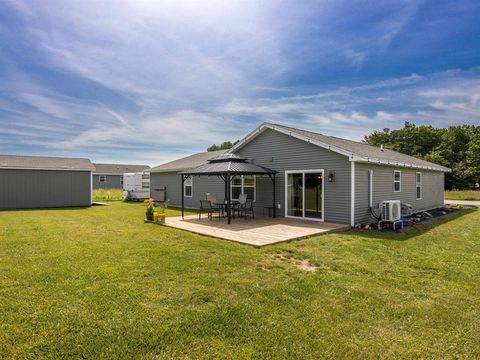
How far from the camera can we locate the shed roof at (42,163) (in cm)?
1750

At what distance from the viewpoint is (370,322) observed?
133 inches

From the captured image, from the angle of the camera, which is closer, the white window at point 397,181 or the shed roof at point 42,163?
the white window at point 397,181

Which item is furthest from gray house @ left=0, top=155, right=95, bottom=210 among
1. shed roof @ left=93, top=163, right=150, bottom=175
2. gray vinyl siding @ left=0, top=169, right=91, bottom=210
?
shed roof @ left=93, top=163, right=150, bottom=175

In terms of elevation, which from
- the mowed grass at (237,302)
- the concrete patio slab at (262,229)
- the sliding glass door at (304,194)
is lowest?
the mowed grass at (237,302)

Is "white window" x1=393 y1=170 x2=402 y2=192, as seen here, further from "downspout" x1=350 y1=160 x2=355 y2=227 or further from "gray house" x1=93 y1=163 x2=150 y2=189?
"gray house" x1=93 y1=163 x2=150 y2=189

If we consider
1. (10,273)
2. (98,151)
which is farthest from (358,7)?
(98,151)

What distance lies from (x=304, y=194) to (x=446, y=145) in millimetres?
38903

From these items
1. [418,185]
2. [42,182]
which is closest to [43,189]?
[42,182]

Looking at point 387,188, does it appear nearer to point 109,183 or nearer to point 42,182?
point 42,182

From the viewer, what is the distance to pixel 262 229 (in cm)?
928

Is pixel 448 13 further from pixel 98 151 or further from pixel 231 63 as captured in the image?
pixel 98 151

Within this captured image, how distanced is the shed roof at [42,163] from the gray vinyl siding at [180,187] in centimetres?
433

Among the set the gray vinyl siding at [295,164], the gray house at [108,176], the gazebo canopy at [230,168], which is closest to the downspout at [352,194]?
the gray vinyl siding at [295,164]

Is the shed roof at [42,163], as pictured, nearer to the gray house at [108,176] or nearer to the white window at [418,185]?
the white window at [418,185]
